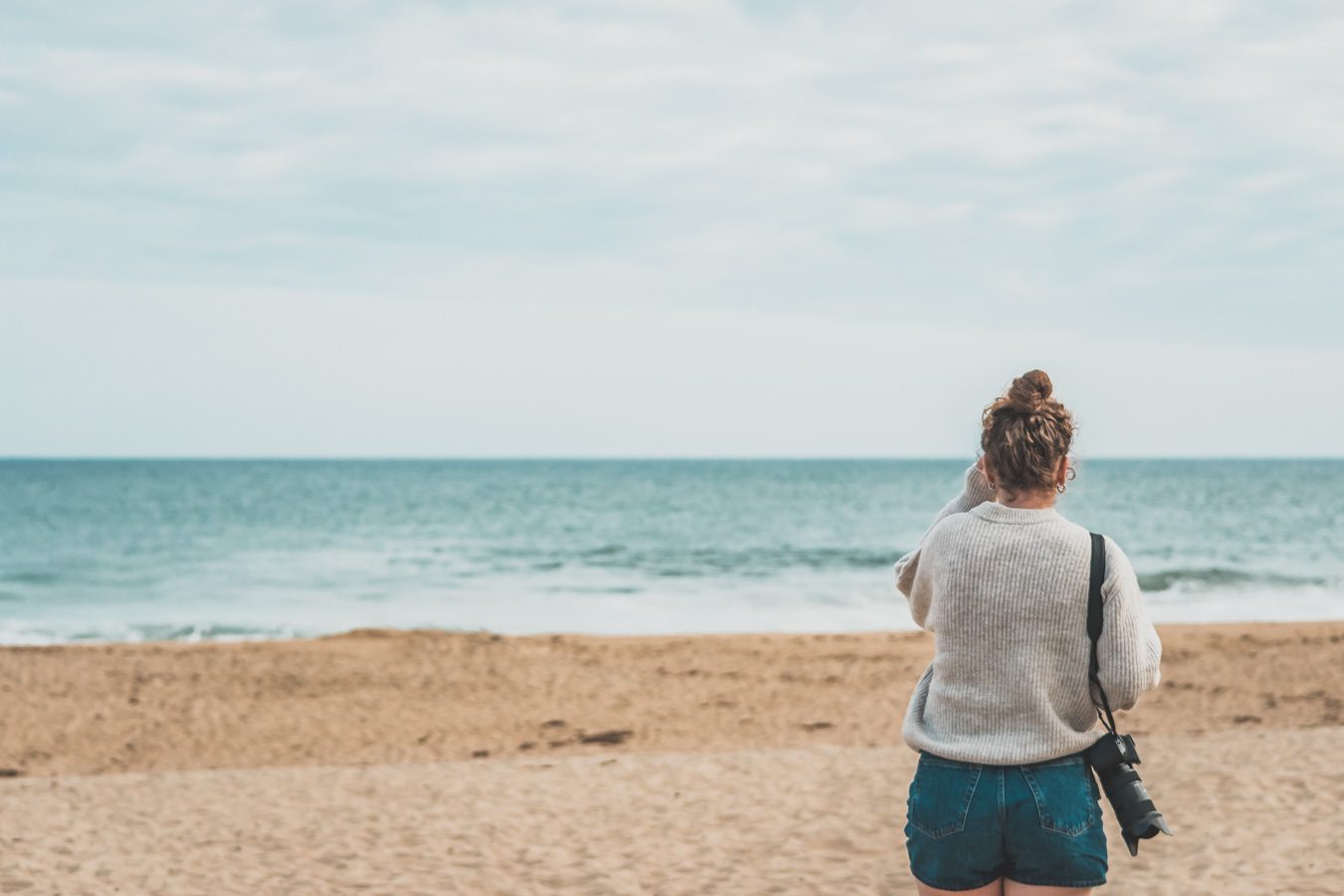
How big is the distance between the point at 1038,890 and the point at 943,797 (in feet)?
0.75

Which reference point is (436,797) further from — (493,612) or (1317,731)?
(493,612)

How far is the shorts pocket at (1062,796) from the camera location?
2.16 meters

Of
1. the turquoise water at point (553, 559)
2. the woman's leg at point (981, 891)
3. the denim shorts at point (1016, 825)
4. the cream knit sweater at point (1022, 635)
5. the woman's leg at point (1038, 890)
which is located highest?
the cream knit sweater at point (1022, 635)

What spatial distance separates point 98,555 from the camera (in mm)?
31891

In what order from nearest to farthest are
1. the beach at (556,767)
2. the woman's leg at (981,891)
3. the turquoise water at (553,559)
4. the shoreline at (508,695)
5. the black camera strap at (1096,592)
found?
the black camera strap at (1096,592) < the woman's leg at (981,891) < the beach at (556,767) < the shoreline at (508,695) < the turquoise water at (553,559)

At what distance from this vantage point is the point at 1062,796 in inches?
85.4

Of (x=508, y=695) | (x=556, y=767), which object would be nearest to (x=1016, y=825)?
(x=556, y=767)

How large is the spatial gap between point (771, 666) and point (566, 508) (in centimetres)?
3855

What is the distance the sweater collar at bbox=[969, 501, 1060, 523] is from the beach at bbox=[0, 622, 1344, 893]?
3720 millimetres

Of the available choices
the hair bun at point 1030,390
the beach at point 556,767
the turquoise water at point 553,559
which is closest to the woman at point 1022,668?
the hair bun at point 1030,390

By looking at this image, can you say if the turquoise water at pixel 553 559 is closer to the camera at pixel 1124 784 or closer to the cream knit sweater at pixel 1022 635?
the cream knit sweater at pixel 1022 635

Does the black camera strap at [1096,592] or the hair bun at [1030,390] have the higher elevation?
the hair bun at [1030,390]

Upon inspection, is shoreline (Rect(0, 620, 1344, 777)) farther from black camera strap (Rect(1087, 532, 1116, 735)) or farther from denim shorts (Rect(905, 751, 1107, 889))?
black camera strap (Rect(1087, 532, 1116, 735))

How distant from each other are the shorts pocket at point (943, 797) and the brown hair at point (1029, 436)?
525 millimetres
